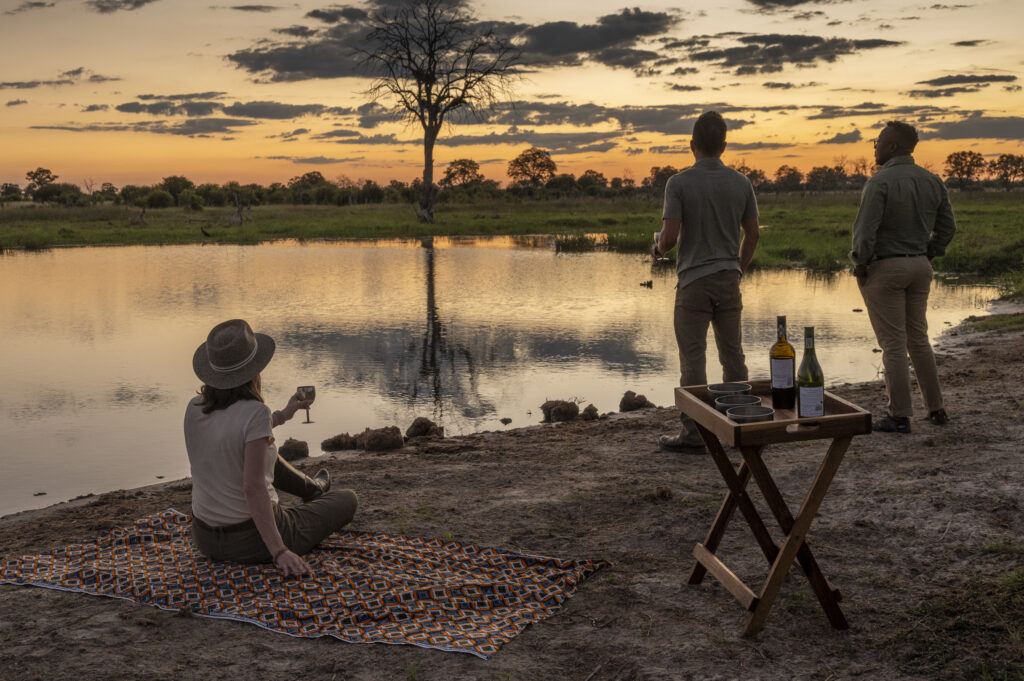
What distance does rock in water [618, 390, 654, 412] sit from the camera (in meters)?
8.39

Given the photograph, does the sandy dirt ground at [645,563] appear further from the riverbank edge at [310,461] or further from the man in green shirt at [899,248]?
the man in green shirt at [899,248]

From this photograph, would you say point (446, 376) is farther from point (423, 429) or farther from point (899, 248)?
point (899, 248)

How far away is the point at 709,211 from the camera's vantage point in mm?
5895

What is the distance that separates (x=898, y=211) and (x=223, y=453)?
482cm

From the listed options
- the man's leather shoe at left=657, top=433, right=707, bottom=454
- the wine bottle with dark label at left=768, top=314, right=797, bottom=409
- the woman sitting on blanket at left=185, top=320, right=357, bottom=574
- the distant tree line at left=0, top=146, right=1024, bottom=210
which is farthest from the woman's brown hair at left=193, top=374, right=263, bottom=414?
the distant tree line at left=0, top=146, right=1024, bottom=210

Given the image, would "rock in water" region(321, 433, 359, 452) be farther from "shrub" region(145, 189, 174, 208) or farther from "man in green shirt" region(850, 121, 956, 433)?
"shrub" region(145, 189, 174, 208)

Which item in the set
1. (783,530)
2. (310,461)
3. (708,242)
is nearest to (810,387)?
(783,530)

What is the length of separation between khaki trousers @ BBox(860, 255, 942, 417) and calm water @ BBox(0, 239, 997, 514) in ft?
9.10

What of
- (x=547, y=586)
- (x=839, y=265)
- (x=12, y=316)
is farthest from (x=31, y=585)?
(x=839, y=265)

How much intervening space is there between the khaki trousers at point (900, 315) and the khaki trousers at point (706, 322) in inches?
46.3

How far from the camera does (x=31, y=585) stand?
429cm

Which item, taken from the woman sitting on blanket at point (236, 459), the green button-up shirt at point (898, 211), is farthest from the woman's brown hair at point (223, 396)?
the green button-up shirt at point (898, 211)

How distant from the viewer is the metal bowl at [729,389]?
13.2 feet

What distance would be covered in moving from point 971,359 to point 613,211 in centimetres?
4235
